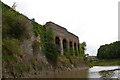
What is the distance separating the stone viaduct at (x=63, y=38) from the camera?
30094 millimetres

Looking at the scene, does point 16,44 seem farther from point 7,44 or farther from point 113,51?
point 113,51

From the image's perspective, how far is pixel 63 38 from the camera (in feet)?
112

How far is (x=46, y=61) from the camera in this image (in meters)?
22.8

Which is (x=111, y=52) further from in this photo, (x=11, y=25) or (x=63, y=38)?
(x=11, y=25)

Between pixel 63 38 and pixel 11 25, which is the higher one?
pixel 63 38

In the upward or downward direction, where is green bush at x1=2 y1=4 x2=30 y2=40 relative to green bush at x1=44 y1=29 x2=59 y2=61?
upward

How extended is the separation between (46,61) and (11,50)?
24.6ft

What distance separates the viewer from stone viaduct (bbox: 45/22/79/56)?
30.1 metres

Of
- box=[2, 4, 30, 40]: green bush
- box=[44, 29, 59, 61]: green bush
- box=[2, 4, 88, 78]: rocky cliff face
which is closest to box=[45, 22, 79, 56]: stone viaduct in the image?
box=[44, 29, 59, 61]: green bush

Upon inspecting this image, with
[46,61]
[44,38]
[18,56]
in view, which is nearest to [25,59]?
[18,56]

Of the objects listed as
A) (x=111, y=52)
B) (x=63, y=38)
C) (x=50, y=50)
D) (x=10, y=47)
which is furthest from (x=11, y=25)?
(x=111, y=52)

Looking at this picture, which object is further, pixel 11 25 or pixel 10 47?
pixel 11 25

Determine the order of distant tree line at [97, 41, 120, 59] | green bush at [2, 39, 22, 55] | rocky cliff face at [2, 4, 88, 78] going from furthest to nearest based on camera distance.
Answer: distant tree line at [97, 41, 120, 59]
green bush at [2, 39, 22, 55]
rocky cliff face at [2, 4, 88, 78]

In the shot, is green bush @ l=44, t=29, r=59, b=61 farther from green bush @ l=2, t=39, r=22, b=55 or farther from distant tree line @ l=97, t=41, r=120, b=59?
distant tree line @ l=97, t=41, r=120, b=59
